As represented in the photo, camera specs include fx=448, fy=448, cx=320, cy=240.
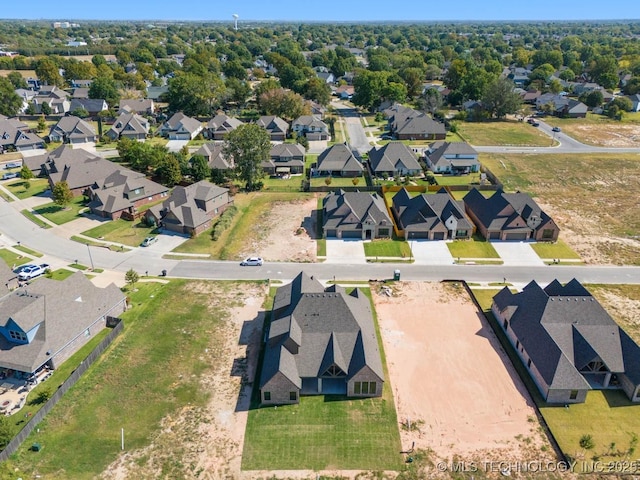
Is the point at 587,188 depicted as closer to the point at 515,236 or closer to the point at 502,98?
the point at 515,236

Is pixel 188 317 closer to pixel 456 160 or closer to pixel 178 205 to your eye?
pixel 178 205

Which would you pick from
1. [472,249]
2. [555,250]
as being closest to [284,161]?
[472,249]

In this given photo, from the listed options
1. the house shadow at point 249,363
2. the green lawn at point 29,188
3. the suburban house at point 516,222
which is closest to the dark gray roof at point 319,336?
the house shadow at point 249,363

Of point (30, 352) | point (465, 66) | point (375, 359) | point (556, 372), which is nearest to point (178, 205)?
point (30, 352)

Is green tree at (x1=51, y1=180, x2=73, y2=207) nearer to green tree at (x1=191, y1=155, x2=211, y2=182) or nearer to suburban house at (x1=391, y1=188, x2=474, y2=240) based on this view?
green tree at (x1=191, y1=155, x2=211, y2=182)

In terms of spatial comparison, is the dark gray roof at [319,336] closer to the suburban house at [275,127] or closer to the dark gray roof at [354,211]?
the dark gray roof at [354,211]

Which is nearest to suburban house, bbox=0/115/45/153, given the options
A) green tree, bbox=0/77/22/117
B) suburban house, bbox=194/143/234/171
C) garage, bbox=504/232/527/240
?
green tree, bbox=0/77/22/117
